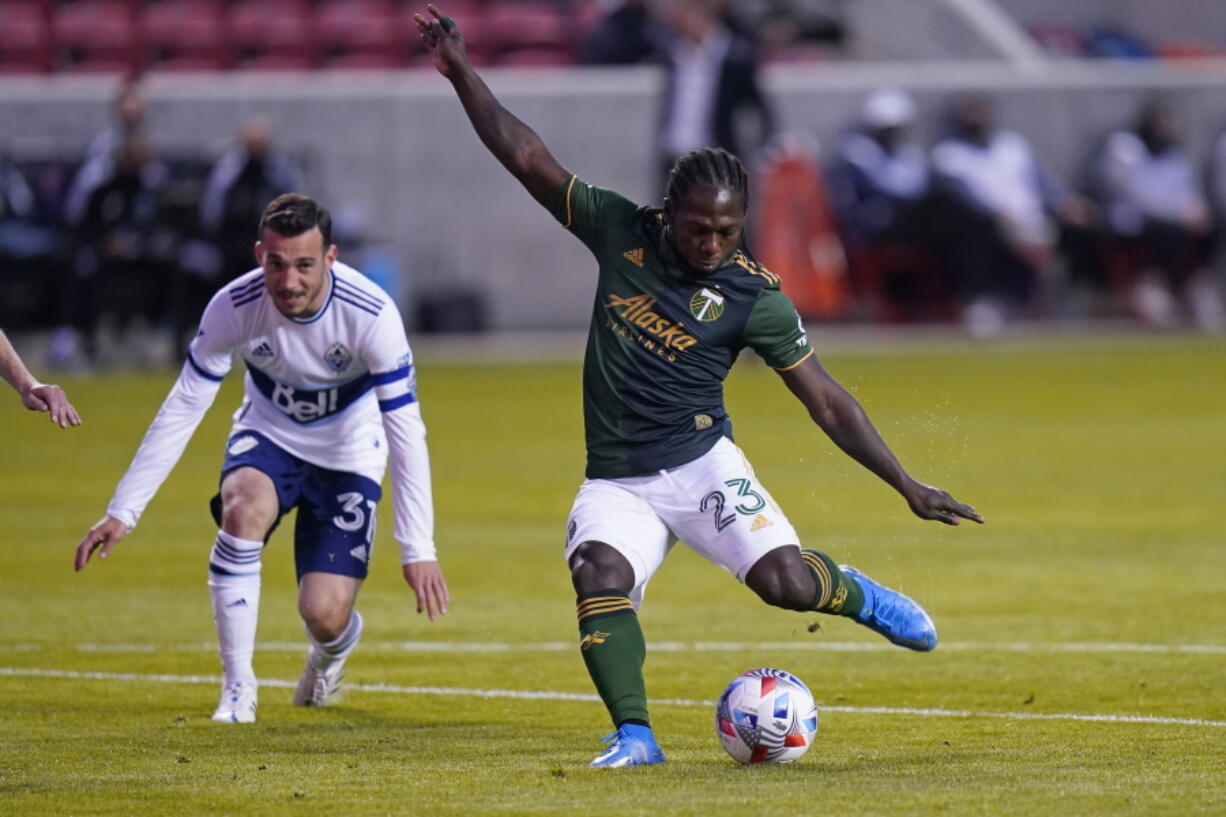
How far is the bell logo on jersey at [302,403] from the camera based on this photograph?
353 inches

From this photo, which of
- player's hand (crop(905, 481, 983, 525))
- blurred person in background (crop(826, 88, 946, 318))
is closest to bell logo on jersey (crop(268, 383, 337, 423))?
player's hand (crop(905, 481, 983, 525))

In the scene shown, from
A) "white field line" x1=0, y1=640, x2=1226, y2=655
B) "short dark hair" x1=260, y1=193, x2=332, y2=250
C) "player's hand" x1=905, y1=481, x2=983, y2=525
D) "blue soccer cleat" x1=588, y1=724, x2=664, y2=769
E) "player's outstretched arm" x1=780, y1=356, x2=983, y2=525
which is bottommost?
"white field line" x1=0, y1=640, x2=1226, y2=655

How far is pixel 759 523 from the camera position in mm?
7750

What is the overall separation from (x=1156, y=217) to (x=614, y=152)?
24.1ft

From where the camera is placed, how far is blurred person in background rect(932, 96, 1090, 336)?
29312mm

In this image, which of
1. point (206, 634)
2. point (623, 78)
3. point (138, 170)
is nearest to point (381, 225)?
point (623, 78)

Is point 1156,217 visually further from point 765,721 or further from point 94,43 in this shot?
point 765,721

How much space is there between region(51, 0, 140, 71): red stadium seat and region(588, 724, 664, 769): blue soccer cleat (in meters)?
24.4

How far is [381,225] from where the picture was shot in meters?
29.5

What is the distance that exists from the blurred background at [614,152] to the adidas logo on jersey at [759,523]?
1872 cm

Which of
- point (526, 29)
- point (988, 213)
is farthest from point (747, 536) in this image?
point (526, 29)

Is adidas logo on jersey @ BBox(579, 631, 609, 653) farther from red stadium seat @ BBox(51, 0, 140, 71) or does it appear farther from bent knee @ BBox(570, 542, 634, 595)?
red stadium seat @ BBox(51, 0, 140, 71)

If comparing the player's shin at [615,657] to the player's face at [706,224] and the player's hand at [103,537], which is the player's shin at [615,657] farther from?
the player's hand at [103,537]

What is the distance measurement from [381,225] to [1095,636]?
1986cm
